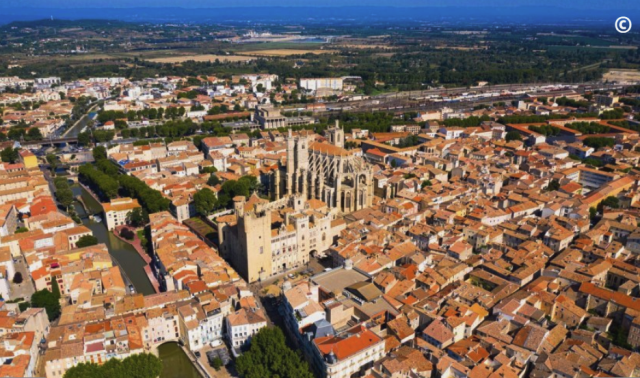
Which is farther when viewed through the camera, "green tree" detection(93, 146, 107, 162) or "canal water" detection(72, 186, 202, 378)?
"green tree" detection(93, 146, 107, 162)

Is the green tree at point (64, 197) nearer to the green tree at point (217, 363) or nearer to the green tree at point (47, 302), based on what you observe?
the green tree at point (47, 302)

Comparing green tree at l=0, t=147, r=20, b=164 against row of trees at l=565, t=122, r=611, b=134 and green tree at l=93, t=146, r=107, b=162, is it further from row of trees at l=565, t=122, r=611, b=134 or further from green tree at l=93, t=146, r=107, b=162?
row of trees at l=565, t=122, r=611, b=134

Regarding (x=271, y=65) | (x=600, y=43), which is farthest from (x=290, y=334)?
(x=600, y=43)

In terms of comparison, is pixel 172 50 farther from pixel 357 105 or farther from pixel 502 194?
pixel 502 194

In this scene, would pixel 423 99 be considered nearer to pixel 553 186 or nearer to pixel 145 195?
A: pixel 553 186

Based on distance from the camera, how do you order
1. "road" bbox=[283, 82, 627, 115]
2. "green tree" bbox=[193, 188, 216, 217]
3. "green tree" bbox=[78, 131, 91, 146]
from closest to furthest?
"green tree" bbox=[193, 188, 216, 217] < "green tree" bbox=[78, 131, 91, 146] < "road" bbox=[283, 82, 627, 115]

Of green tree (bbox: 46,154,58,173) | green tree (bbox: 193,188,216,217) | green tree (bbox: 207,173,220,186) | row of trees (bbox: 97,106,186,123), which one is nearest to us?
green tree (bbox: 193,188,216,217)

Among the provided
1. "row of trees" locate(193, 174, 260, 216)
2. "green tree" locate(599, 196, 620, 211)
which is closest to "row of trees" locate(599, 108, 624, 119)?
"green tree" locate(599, 196, 620, 211)
